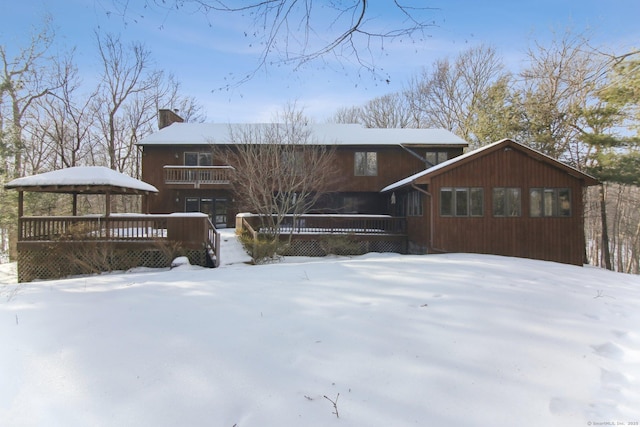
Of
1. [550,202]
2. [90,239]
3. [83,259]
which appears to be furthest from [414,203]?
[83,259]

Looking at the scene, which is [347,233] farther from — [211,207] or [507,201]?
[211,207]

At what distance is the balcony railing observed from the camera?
57.7 feet

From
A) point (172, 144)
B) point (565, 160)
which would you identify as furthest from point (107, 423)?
point (565, 160)

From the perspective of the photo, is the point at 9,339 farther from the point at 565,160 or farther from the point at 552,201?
the point at 565,160

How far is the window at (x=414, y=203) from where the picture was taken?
14.2 meters

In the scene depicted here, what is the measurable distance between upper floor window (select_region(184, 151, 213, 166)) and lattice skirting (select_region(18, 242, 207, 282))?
9.12 metres

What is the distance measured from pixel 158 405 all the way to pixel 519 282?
5.50m

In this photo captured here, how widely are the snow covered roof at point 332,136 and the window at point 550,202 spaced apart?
6181 mm

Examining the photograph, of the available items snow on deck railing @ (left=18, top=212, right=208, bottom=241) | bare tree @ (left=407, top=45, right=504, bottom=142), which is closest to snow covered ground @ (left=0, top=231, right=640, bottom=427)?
snow on deck railing @ (left=18, top=212, right=208, bottom=241)

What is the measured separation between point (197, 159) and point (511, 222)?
53.5 feet

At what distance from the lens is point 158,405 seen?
7.29ft

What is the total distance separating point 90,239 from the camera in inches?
415

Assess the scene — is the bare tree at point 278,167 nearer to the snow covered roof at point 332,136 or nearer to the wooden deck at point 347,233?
the wooden deck at point 347,233

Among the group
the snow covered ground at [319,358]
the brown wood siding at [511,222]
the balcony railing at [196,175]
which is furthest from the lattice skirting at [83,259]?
the brown wood siding at [511,222]
